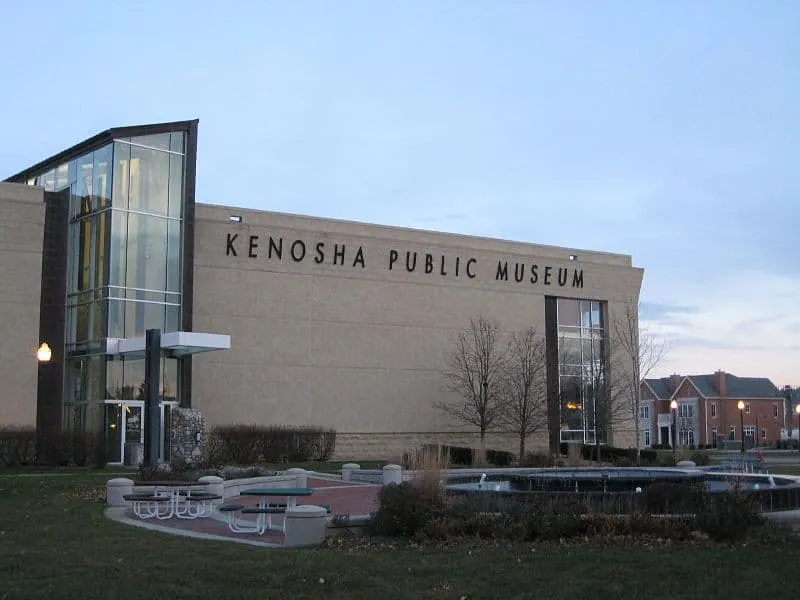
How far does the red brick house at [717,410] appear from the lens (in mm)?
100562

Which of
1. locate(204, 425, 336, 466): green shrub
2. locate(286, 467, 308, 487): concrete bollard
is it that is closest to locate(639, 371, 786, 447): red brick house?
locate(204, 425, 336, 466): green shrub

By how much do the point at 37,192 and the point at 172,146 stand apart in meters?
5.49

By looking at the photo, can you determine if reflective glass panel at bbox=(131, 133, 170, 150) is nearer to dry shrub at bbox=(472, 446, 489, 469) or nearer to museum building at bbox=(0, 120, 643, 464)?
museum building at bbox=(0, 120, 643, 464)

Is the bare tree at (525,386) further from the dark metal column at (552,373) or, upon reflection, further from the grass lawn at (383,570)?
the grass lawn at (383,570)

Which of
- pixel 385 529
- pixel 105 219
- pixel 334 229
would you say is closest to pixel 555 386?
pixel 334 229

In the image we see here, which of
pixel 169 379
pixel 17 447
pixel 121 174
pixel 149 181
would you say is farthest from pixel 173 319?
pixel 17 447

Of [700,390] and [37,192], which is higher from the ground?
[37,192]

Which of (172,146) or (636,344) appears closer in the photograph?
(172,146)

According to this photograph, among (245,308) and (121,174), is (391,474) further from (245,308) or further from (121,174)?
(121,174)

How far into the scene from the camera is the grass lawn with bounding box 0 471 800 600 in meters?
10.1

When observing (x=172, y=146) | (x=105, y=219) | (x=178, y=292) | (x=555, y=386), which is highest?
(x=172, y=146)

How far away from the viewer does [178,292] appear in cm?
3866

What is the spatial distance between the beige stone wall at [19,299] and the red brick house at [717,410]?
72.9 metres

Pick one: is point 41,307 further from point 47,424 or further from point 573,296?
point 573,296
